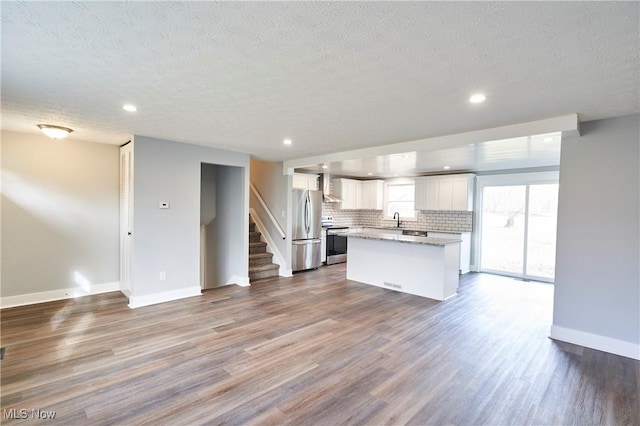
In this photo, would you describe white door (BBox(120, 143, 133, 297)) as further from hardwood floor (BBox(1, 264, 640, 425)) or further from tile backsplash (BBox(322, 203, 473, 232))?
tile backsplash (BBox(322, 203, 473, 232))

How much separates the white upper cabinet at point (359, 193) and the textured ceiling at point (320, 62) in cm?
485

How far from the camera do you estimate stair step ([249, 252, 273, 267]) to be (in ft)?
21.1

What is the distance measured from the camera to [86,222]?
15.8ft

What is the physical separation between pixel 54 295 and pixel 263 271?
3296 mm

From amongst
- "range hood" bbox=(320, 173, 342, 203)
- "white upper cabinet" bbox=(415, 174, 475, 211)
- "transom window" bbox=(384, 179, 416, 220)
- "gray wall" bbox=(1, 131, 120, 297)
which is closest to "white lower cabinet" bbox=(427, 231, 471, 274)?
"white upper cabinet" bbox=(415, 174, 475, 211)

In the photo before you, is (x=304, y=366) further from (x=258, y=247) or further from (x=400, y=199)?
(x=400, y=199)

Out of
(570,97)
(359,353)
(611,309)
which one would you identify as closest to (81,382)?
(359,353)

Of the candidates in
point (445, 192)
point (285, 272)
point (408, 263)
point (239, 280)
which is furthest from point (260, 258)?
point (445, 192)

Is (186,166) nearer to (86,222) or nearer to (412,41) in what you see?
(86,222)

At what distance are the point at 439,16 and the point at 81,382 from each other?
11.9 ft

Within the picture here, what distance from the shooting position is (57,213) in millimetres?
4559

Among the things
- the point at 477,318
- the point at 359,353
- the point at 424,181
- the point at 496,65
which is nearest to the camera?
the point at 496,65

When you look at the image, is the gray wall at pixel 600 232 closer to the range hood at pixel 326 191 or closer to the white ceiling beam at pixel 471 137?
the white ceiling beam at pixel 471 137

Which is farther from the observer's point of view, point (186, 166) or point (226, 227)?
point (226, 227)
